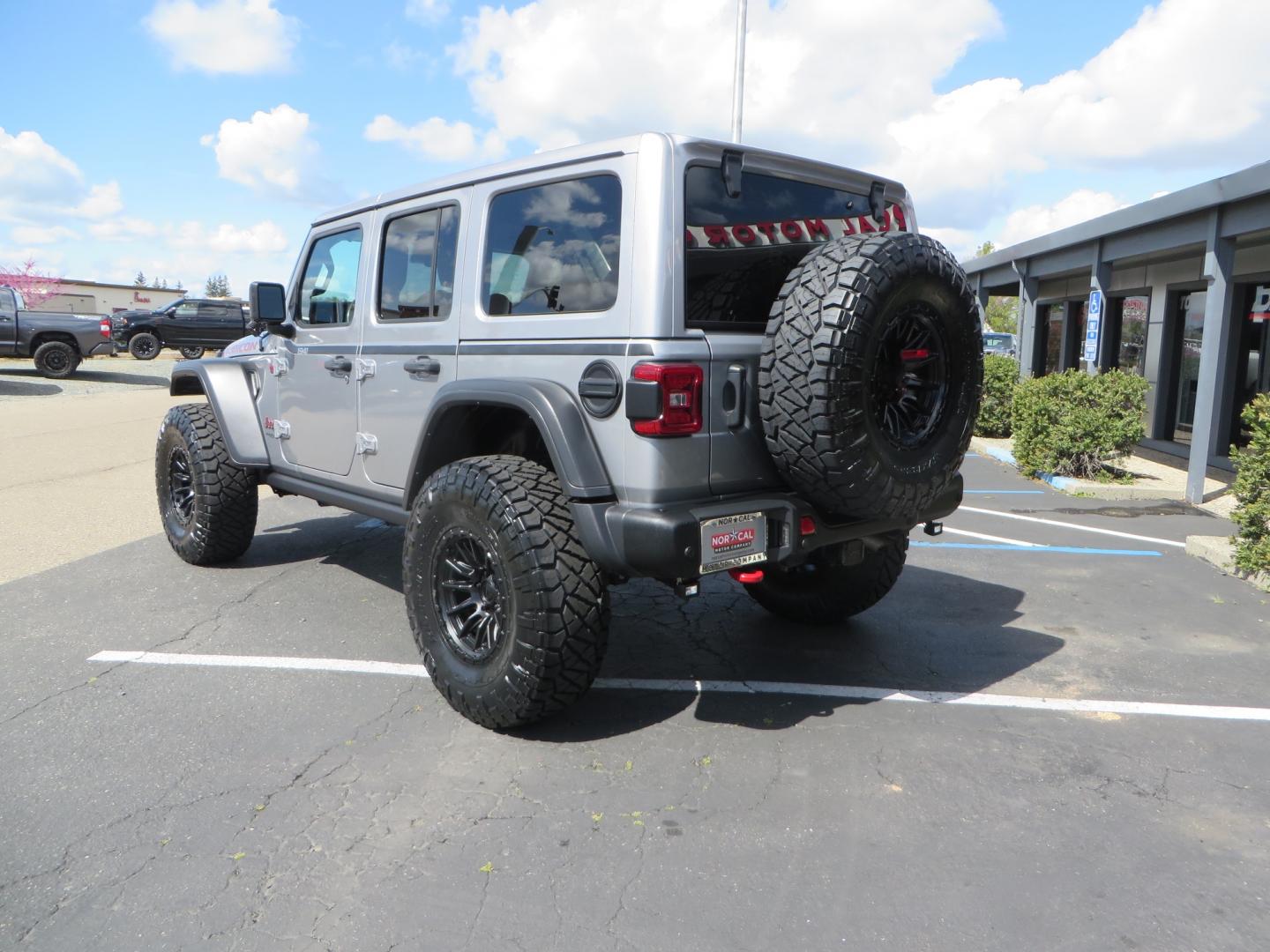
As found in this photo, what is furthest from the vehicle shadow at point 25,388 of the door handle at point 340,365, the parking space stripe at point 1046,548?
the parking space stripe at point 1046,548

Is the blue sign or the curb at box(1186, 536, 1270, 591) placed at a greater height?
the blue sign

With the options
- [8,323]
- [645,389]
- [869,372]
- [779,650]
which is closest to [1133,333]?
[779,650]

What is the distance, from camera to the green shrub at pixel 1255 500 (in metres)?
5.80

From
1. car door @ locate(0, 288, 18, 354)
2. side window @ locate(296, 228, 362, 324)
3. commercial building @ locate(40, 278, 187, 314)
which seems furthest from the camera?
commercial building @ locate(40, 278, 187, 314)

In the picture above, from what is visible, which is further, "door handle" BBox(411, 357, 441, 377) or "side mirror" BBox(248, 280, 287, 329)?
"side mirror" BBox(248, 280, 287, 329)

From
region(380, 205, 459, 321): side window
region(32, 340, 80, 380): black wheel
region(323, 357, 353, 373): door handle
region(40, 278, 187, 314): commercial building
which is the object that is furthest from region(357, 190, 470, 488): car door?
region(40, 278, 187, 314): commercial building

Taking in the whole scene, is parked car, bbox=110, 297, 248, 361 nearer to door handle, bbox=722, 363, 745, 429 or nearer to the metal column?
the metal column

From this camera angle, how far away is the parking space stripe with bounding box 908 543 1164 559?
21.9 ft

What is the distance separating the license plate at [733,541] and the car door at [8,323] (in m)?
21.9

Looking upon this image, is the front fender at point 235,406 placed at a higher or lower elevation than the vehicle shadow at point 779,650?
higher

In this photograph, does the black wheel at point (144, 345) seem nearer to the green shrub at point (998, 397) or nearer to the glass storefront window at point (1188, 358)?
the green shrub at point (998, 397)

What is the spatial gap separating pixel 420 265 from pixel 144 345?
1112 inches

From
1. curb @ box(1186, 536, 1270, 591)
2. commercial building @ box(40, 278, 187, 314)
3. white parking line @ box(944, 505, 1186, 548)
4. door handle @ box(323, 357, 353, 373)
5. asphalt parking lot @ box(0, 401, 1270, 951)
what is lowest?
asphalt parking lot @ box(0, 401, 1270, 951)

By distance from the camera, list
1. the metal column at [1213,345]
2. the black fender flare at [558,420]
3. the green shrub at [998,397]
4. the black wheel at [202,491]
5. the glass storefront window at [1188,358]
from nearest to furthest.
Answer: the black fender flare at [558,420] → the black wheel at [202,491] → the metal column at [1213,345] → the glass storefront window at [1188,358] → the green shrub at [998,397]
